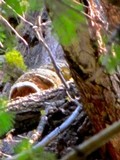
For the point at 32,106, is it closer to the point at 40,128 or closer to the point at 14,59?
the point at 40,128

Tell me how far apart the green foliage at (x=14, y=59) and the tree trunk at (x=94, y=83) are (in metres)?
2.07

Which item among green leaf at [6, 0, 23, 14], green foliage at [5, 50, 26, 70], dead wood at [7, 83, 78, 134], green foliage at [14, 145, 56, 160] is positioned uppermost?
green leaf at [6, 0, 23, 14]

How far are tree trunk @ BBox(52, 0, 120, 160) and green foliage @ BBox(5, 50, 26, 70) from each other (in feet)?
6.78

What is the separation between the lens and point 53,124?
2.77 metres

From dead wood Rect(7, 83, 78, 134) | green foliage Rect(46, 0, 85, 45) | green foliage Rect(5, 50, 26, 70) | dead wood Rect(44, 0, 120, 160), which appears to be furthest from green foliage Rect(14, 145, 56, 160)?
green foliage Rect(5, 50, 26, 70)

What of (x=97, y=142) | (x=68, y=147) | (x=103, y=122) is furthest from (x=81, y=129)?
(x=97, y=142)

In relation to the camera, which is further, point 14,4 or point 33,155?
point 14,4

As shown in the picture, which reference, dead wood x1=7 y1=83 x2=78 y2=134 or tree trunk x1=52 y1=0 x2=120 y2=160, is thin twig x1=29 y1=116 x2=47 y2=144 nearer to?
dead wood x1=7 y1=83 x2=78 y2=134

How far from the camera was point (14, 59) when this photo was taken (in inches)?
169

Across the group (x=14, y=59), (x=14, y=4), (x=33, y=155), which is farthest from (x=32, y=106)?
(x=33, y=155)

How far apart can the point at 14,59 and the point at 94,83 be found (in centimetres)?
224

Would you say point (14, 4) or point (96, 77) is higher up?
point (14, 4)

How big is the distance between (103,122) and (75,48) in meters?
0.39

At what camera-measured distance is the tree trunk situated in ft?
6.81
